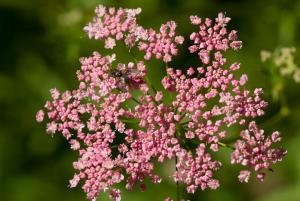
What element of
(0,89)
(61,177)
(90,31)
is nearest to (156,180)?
(90,31)

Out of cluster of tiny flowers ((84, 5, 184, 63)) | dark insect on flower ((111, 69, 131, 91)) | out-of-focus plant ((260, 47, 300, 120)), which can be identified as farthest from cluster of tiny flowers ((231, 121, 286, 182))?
out-of-focus plant ((260, 47, 300, 120))

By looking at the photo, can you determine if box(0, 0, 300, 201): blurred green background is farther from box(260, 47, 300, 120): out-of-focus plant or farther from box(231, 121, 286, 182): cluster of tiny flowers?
box(231, 121, 286, 182): cluster of tiny flowers

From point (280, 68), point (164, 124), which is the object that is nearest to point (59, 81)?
point (164, 124)

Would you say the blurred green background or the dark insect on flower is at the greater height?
the blurred green background

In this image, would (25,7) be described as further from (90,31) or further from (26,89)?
(90,31)

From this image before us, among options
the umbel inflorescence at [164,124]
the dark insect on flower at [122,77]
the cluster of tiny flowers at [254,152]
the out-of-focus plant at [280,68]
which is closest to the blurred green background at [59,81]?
the out-of-focus plant at [280,68]
